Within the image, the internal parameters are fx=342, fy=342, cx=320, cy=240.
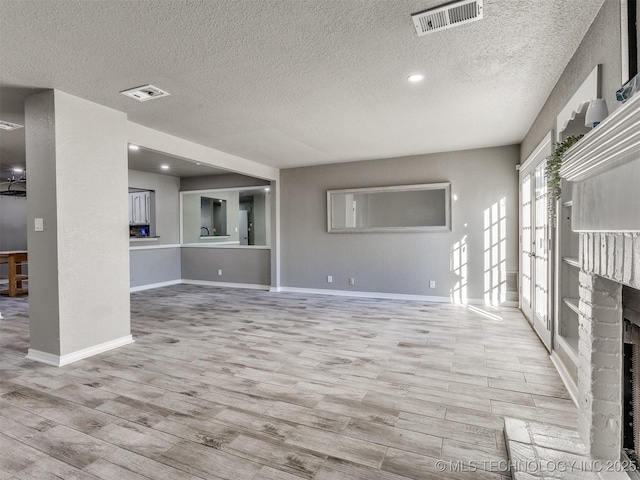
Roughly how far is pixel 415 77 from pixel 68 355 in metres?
3.91

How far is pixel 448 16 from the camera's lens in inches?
79.8

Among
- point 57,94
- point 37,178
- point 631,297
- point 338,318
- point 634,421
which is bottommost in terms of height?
point 338,318

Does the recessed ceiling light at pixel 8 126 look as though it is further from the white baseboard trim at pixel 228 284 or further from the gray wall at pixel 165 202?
the white baseboard trim at pixel 228 284

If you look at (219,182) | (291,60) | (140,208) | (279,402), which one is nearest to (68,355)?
(279,402)

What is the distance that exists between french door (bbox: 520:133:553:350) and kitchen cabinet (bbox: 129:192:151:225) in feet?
23.7

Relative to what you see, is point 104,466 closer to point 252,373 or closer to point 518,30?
point 252,373

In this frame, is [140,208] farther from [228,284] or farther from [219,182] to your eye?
[228,284]

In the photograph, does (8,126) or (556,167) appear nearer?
(556,167)

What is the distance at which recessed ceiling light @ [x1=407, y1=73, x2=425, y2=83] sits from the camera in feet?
9.24

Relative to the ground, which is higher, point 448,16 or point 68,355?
point 448,16

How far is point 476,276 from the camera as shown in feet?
17.9

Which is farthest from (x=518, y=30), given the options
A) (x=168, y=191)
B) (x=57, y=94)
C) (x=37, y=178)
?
(x=168, y=191)

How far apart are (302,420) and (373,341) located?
1.66m

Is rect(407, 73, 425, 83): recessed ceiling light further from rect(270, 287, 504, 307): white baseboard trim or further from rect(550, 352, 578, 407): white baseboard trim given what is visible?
rect(270, 287, 504, 307): white baseboard trim
